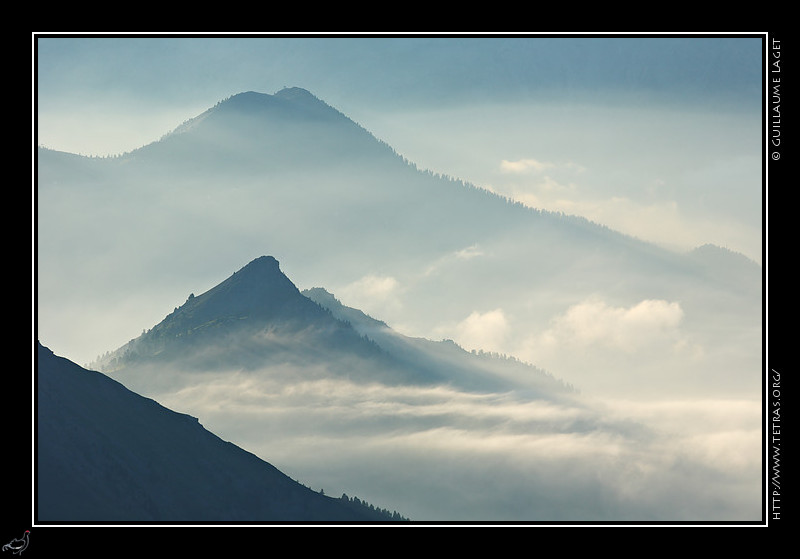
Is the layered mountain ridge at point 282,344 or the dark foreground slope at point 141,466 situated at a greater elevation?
the layered mountain ridge at point 282,344

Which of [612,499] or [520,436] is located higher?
[520,436]

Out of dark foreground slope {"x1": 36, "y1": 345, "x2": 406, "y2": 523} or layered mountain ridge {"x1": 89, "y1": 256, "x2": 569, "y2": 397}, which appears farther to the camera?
layered mountain ridge {"x1": 89, "y1": 256, "x2": 569, "y2": 397}

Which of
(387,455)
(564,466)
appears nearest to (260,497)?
(387,455)
